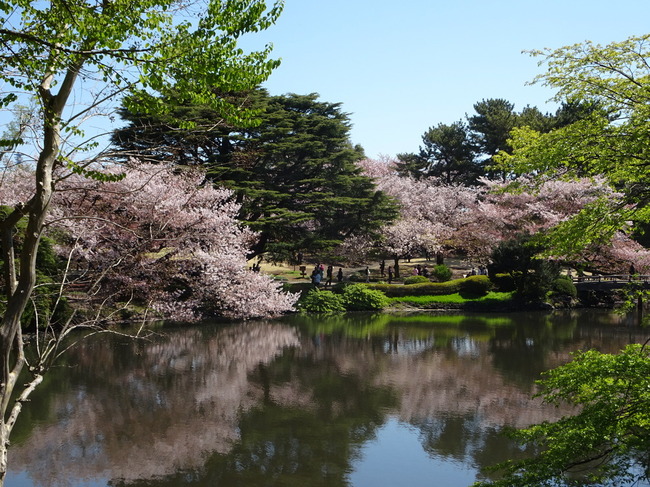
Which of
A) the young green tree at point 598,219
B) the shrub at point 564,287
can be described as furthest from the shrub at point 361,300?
the young green tree at point 598,219

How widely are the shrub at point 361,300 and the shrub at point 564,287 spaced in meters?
10.8

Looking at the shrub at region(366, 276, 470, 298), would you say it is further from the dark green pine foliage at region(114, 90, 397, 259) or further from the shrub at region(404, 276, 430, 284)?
the dark green pine foliage at region(114, 90, 397, 259)

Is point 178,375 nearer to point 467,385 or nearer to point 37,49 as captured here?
point 467,385

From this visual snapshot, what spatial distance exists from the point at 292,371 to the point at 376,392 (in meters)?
3.38

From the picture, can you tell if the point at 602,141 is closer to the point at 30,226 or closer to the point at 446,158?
the point at 30,226

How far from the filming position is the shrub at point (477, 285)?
1375 inches

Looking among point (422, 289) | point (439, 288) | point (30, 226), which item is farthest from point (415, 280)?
point (30, 226)

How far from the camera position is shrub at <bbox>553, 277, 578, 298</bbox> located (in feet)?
115

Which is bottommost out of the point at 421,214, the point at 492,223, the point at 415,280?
the point at 415,280

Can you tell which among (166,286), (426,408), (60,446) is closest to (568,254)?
(426,408)

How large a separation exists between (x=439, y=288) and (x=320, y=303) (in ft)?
26.3

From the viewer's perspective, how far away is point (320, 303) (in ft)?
106

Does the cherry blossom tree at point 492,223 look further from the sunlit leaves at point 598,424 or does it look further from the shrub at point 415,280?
the sunlit leaves at point 598,424

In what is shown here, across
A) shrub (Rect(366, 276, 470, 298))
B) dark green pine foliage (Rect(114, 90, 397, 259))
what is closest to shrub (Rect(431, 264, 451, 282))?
shrub (Rect(366, 276, 470, 298))
